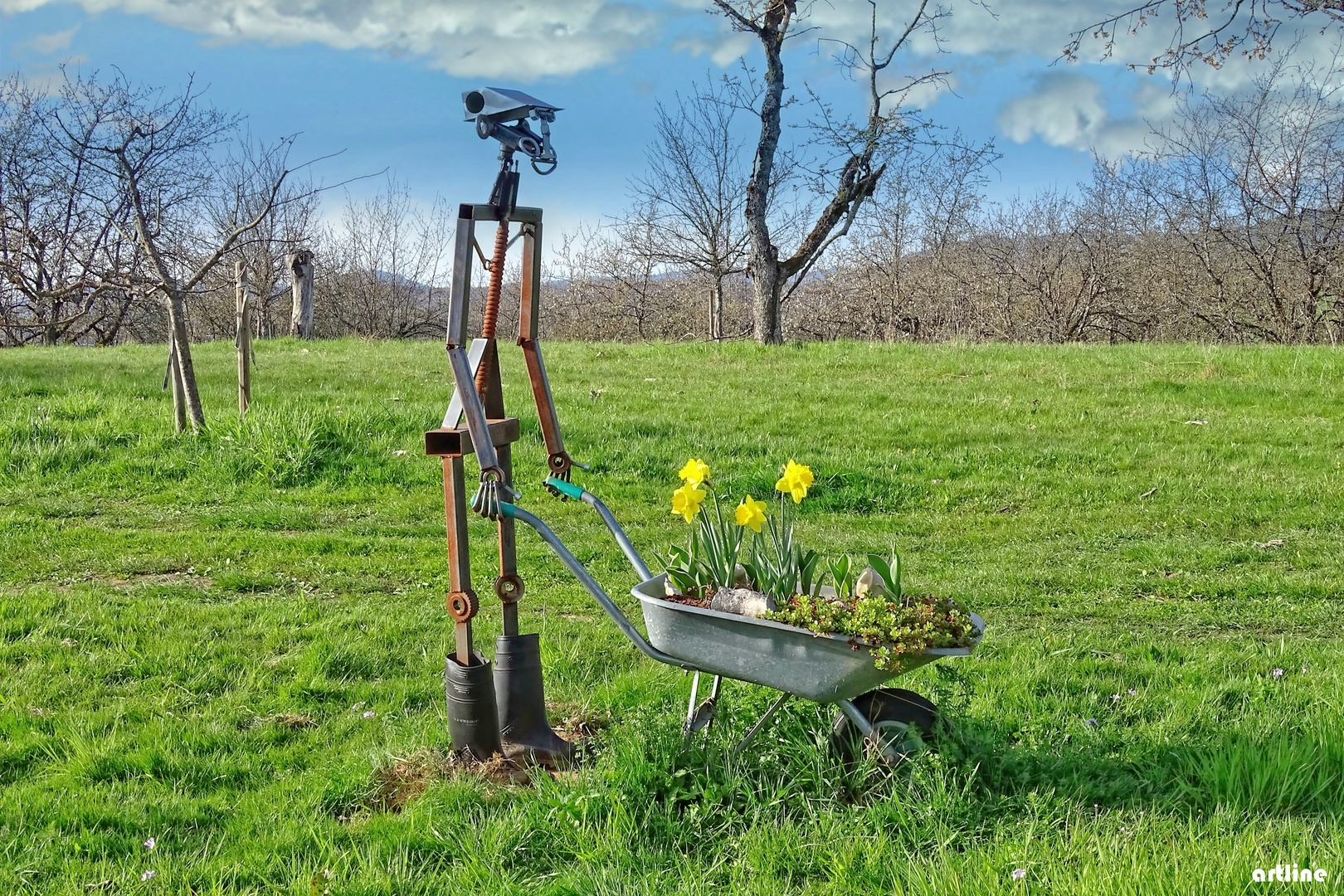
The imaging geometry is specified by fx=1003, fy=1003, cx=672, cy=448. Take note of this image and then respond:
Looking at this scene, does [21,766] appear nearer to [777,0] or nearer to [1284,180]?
[777,0]

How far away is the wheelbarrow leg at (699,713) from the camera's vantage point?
3.09m

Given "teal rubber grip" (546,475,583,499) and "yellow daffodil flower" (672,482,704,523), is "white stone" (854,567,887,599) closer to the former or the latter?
"yellow daffodil flower" (672,482,704,523)

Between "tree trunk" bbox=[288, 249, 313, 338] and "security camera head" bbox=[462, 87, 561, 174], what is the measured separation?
18.2m

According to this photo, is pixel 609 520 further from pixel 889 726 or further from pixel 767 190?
pixel 767 190

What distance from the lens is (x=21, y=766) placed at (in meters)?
3.56

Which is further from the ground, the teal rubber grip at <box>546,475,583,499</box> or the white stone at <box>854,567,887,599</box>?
the teal rubber grip at <box>546,475,583,499</box>

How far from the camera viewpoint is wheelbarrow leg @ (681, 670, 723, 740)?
309 centimetres

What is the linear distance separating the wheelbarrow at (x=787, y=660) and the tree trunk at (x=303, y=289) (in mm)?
18478

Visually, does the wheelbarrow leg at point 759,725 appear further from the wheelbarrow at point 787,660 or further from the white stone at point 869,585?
the white stone at point 869,585

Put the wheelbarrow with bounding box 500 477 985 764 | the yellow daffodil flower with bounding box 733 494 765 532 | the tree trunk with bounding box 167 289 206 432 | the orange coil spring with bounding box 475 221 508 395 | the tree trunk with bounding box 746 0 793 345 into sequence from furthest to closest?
the tree trunk with bounding box 746 0 793 345
the tree trunk with bounding box 167 289 206 432
the orange coil spring with bounding box 475 221 508 395
the yellow daffodil flower with bounding box 733 494 765 532
the wheelbarrow with bounding box 500 477 985 764

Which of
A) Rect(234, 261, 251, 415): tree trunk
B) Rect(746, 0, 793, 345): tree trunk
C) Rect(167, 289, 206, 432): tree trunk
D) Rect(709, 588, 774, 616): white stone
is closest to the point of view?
Rect(709, 588, 774, 616): white stone

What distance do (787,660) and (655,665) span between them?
194cm

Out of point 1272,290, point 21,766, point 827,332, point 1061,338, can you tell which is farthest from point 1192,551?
point 827,332

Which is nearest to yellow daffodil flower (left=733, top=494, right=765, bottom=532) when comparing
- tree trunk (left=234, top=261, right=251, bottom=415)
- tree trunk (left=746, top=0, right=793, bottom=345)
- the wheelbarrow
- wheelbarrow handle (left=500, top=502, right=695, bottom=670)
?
the wheelbarrow
